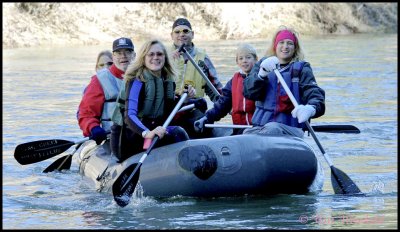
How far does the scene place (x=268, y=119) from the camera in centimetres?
880

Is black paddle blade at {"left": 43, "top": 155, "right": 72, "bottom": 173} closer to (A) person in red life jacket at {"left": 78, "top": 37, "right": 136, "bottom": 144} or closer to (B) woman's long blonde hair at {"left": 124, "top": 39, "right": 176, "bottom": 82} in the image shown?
(A) person in red life jacket at {"left": 78, "top": 37, "right": 136, "bottom": 144}

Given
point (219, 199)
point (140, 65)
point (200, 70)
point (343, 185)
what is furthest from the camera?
point (200, 70)

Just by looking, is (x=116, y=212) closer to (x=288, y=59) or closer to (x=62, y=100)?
(x=288, y=59)

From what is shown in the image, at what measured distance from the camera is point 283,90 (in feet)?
28.8

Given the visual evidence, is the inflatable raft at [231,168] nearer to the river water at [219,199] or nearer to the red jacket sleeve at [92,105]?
the river water at [219,199]

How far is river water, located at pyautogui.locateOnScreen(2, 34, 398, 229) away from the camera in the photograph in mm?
7730

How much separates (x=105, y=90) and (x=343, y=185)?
236 centimetres

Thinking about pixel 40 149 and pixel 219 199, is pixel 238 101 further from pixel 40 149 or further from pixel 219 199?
pixel 40 149

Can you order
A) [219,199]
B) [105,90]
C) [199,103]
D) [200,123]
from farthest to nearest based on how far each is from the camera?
1. [199,103]
2. [105,90]
3. [200,123]
4. [219,199]

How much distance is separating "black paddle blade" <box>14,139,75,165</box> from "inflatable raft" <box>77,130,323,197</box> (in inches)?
78.1

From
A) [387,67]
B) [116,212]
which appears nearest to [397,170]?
[116,212]

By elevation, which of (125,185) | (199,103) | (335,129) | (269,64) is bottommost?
(125,185)

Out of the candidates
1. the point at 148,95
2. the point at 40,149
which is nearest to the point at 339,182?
the point at 148,95

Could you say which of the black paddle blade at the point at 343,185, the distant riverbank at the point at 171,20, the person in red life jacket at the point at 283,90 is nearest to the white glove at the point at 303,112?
the person in red life jacket at the point at 283,90
